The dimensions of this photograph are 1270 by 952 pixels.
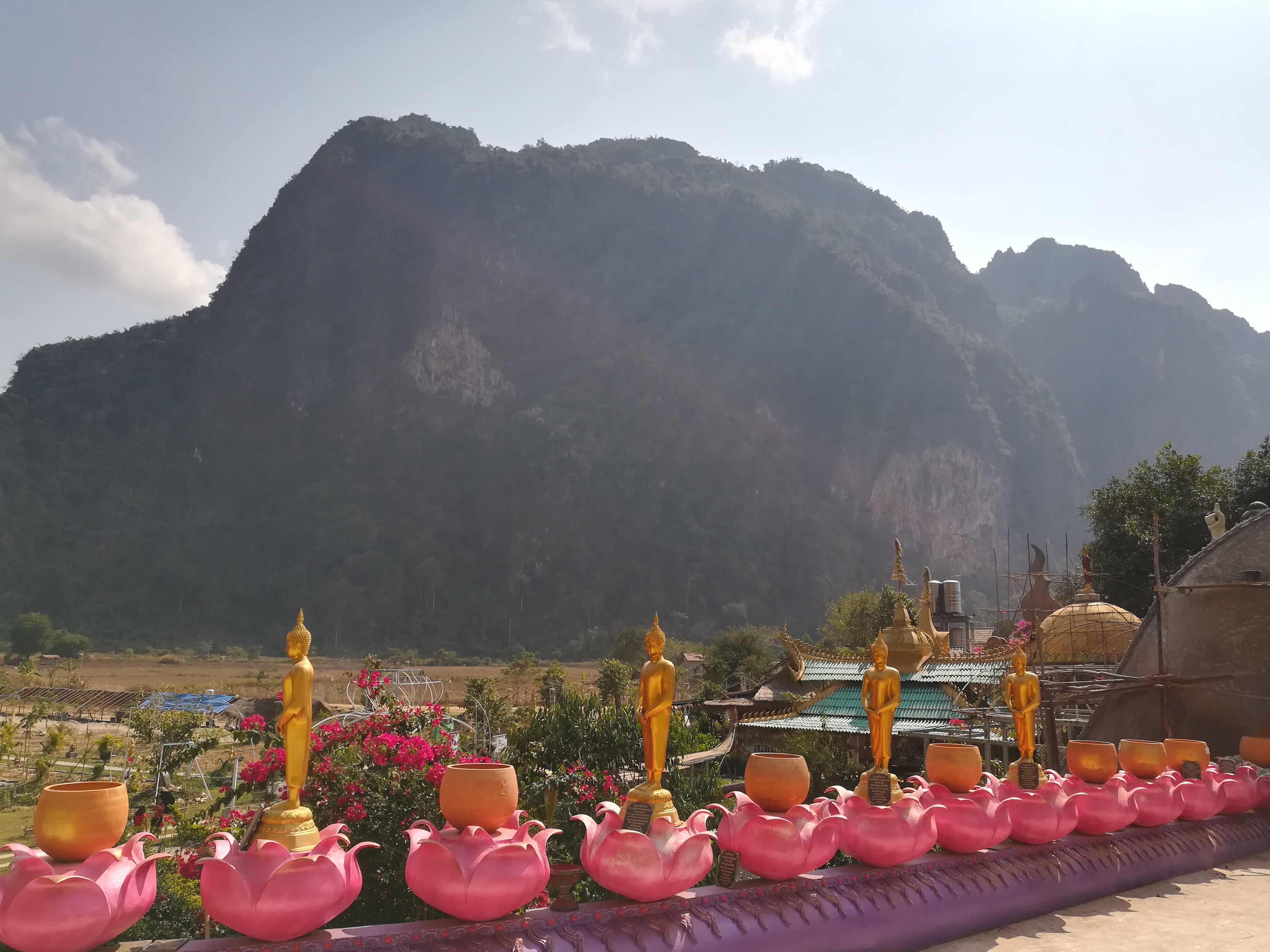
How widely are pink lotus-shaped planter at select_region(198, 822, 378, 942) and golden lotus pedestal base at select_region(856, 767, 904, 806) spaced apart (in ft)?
9.52

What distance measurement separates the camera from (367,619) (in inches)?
3839

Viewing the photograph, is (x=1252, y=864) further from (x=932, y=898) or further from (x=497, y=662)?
(x=497, y=662)

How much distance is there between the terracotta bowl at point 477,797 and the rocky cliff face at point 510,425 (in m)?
89.7

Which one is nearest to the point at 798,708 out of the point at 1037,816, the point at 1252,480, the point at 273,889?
the point at 1037,816

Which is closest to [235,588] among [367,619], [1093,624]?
[367,619]

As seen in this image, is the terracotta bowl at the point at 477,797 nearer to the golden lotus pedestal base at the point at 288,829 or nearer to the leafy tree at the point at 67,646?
the golden lotus pedestal base at the point at 288,829

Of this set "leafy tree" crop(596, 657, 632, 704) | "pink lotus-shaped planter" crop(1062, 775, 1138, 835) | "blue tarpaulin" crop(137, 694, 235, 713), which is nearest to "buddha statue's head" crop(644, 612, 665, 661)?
"pink lotus-shaped planter" crop(1062, 775, 1138, 835)

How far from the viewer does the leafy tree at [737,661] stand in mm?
40594

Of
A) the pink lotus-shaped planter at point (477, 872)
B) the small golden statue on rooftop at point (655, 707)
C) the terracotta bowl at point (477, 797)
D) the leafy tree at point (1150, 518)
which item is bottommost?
the pink lotus-shaped planter at point (477, 872)

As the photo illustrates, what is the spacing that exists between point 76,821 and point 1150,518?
38441 mm

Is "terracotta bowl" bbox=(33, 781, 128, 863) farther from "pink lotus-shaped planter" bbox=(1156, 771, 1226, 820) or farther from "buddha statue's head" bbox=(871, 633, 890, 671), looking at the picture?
"pink lotus-shaped planter" bbox=(1156, 771, 1226, 820)

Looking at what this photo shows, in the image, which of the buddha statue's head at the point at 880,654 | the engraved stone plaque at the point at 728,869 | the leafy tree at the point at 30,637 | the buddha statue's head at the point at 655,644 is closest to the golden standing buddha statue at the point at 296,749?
the buddha statue's head at the point at 655,644

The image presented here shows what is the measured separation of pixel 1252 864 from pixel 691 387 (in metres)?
112

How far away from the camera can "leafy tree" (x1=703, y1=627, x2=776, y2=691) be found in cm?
4059
